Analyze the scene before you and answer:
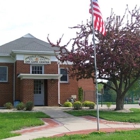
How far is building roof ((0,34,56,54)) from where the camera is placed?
25886 millimetres

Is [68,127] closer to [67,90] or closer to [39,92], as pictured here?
[39,92]

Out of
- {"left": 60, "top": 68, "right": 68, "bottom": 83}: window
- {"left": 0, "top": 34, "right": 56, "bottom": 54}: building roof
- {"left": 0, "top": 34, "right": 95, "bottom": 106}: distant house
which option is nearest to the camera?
{"left": 0, "top": 34, "right": 95, "bottom": 106}: distant house

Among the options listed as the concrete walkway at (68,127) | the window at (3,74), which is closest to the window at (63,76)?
the window at (3,74)

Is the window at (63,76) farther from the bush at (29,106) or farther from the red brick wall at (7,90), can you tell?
the bush at (29,106)

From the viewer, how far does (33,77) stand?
81.1 feet

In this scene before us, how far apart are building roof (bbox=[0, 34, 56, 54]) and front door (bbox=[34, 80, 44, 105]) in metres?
2.88

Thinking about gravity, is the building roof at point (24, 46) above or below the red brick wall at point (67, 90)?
above

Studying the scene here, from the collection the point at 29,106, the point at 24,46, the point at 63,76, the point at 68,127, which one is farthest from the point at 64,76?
the point at 68,127

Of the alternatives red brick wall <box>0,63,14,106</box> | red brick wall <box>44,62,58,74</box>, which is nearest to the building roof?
red brick wall <box>44,62,58,74</box>

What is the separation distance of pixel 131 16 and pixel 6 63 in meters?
12.2

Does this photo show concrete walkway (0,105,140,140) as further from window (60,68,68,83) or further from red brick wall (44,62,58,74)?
window (60,68,68,83)

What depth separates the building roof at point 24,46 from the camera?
1019 inches

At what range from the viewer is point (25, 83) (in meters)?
24.6

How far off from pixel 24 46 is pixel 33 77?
10.1ft
